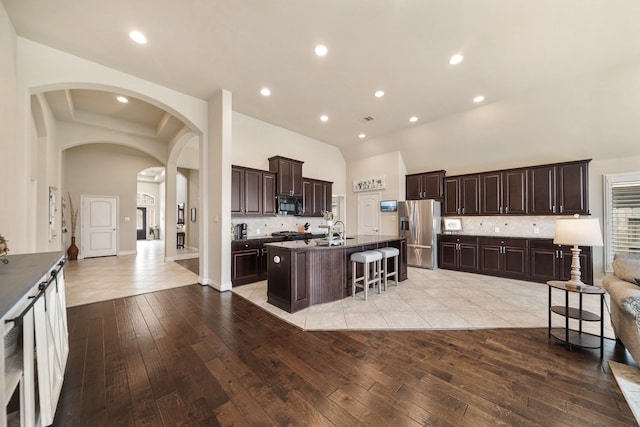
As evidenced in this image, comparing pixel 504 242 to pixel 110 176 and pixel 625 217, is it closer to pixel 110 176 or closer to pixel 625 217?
pixel 625 217

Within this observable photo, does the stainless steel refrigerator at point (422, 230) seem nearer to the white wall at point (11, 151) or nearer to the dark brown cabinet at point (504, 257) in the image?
the dark brown cabinet at point (504, 257)

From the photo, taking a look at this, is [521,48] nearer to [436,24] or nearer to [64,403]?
[436,24]

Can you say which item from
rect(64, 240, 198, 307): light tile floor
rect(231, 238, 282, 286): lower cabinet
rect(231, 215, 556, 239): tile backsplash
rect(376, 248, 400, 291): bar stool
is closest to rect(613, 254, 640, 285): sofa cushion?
rect(376, 248, 400, 291): bar stool

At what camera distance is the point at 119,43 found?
3062 millimetres

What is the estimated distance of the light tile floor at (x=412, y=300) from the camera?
290 cm

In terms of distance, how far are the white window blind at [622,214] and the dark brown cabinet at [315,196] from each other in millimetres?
5823

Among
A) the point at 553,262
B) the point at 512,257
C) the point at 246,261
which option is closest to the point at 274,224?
the point at 246,261

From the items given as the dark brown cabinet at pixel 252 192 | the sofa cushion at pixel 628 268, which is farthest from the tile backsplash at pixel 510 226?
the dark brown cabinet at pixel 252 192

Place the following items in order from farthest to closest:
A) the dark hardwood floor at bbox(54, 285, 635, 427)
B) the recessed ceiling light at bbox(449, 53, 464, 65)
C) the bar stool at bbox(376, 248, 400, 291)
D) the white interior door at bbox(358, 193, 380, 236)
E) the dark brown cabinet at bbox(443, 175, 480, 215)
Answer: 1. the white interior door at bbox(358, 193, 380, 236)
2. the dark brown cabinet at bbox(443, 175, 480, 215)
3. the bar stool at bbox(376, 248, 400, 291)
4. the recessed ceiling light at bbox(449, 53, 464, 65)
5. the dark hardwood floor at bbox(54, 285, 635, 427)

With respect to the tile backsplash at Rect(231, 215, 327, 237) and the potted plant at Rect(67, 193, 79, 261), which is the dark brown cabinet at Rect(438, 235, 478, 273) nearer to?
the tile backsplash at Rect(231, 215, 327, 237)

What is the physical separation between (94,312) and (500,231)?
7787mm

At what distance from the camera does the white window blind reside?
4227 mm

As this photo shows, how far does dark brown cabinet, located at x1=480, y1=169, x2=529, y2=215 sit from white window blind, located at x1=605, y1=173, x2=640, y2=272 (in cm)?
122

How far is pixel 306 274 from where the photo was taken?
3.40 metres
